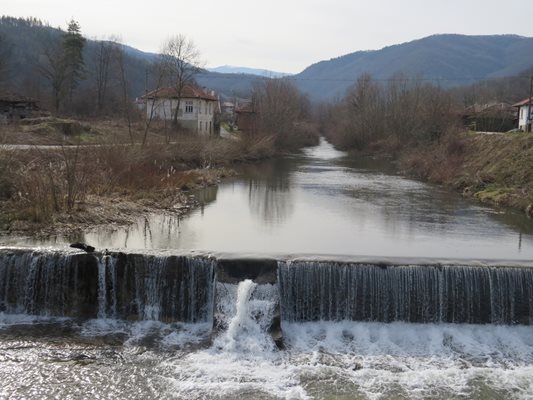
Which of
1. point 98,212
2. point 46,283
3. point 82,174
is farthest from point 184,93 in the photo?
point 46,283

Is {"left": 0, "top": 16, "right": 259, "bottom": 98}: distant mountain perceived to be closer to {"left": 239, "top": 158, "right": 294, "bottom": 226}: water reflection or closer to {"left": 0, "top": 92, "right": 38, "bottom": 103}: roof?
{"left": 0, "top": 92, "right": 38, "bottom": 103}: roof

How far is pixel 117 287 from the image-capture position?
11094mm

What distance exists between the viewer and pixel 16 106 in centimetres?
3934

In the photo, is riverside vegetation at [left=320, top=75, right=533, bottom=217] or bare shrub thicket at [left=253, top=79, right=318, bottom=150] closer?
riverside vegetation at [left=320, top=75, right=533, bottom=217]

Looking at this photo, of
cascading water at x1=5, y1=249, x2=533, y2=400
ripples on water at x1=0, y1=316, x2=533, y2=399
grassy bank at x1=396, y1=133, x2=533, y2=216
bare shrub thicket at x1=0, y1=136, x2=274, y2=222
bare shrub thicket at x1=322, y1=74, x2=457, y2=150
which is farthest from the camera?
bare shrub thicket at x1=322, y1=74, x2=457, y2=150

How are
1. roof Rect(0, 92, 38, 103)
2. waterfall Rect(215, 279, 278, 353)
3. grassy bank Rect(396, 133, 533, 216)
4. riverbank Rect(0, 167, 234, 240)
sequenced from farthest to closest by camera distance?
1. roof Rect(0, 92, 38, 103)
2. grassy bank Rect(396, 133, 533, 216)
3. riverbank Rect(0, 167, 234, 240)
4. waterfall Rect(215, 279, 278, 353)

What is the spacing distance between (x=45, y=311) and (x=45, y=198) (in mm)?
4843

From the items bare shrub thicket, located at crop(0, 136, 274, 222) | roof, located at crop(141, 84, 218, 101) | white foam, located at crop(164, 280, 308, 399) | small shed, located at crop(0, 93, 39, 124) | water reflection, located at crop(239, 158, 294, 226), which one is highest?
roof, located at crop(141, 84, 218, 101)

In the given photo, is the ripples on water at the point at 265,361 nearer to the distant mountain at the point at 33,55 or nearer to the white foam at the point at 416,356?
the white foam at the point at 416,356

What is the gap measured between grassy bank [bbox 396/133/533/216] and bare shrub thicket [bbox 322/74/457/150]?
139 inches

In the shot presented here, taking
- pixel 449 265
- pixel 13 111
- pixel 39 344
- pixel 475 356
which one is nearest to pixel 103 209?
pixel 39 344

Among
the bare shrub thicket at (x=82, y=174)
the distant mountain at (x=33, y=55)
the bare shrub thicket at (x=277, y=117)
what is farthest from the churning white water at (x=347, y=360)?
the distant mountain at (x=33, y=55)

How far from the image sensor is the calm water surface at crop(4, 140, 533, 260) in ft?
47.0

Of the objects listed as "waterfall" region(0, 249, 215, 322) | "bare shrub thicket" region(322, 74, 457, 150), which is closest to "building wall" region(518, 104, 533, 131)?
"bare shrub thicket" region(322, 74, 457, 150)
